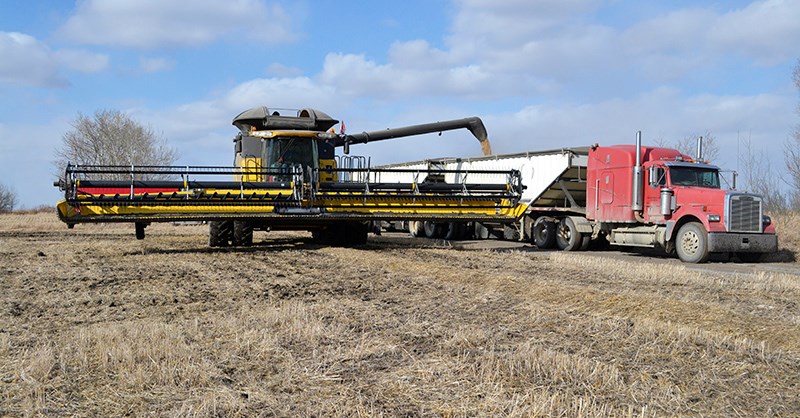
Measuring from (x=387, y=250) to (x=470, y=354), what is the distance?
32.1 ft

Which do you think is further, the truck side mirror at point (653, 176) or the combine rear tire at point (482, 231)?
the combine rear tire at point (482, 231)

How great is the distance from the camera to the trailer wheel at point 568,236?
18.2m

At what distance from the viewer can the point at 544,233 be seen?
63.2 ft

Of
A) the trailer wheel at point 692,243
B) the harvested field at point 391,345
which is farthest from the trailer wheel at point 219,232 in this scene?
the trailer wheel at point 692,243

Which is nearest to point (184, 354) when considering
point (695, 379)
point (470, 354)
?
point (470, 354)

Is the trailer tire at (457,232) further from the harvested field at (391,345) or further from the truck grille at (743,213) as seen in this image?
the harvested field at (391,345)

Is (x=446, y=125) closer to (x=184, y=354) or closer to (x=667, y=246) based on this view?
(x=667, y=246)

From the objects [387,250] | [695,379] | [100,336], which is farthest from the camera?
[387,250]

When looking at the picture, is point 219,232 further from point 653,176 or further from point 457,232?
point 457,232

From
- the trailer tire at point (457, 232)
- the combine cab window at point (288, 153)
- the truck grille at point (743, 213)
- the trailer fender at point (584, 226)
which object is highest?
the combine cab window at point (288, 153)

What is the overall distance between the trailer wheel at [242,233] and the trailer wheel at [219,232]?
0.48 feet

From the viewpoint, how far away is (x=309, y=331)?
5.73 metres

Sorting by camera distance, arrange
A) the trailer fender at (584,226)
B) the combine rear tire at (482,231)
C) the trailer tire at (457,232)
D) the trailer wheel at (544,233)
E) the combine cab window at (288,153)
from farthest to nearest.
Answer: the trailer tire at (457,232) → the combine rear tire at (482,231) → the trailer wheel at (544,233) → the trailer fender at (584,226) → the combine cab window at (288,153)

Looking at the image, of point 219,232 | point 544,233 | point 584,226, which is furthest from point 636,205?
point 219,232
